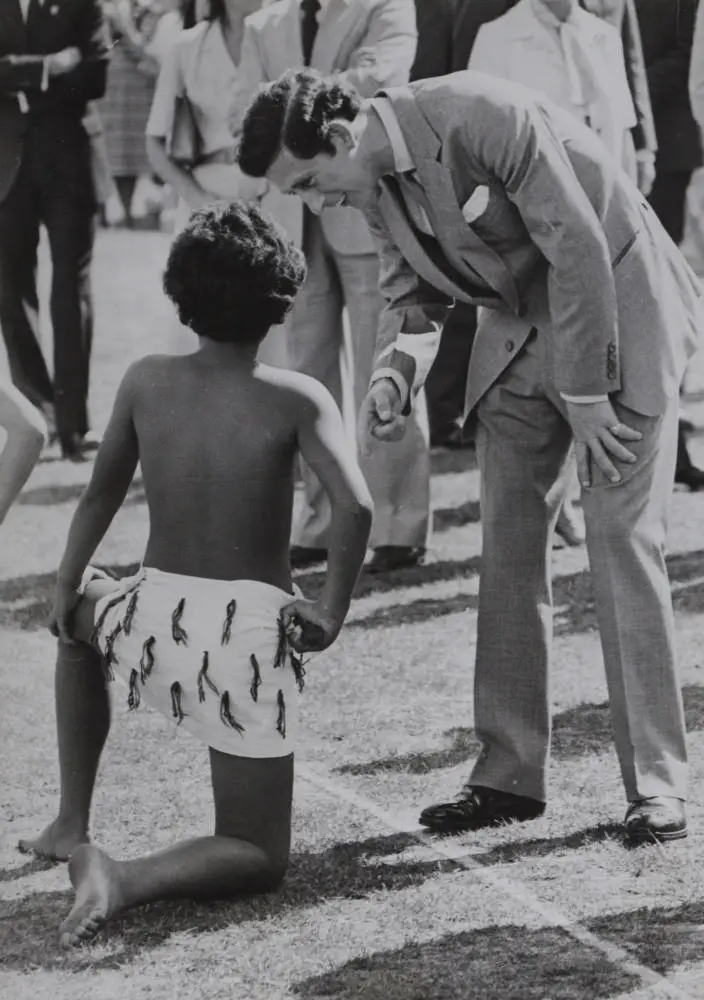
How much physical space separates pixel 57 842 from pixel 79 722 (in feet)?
0.90

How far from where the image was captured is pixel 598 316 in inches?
146

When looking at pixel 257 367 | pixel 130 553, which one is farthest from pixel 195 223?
pixel 130 553

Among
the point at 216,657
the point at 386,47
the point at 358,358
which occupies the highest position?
the point at 386,47

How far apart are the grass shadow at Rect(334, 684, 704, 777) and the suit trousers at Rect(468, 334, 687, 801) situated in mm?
356

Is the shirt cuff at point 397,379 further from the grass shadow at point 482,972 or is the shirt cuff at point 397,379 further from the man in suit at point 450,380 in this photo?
the man in suit at point 450,380

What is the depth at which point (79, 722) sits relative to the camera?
3.70 m

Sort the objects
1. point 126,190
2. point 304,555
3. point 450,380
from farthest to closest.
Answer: point 126,190, point 450,380, point 304,555

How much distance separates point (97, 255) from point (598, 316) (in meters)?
5.50

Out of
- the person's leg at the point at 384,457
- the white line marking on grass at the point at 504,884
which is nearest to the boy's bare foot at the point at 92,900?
the white line marking on grass at the point at 504,884

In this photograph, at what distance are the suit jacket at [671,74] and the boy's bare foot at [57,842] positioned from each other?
15.2 ft

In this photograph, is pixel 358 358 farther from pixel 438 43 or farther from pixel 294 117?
pixel 294 117

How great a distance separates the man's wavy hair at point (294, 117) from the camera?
3615 mm

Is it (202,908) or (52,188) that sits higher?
(52,188)

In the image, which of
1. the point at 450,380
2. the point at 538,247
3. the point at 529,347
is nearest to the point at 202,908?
the point at 529,347
